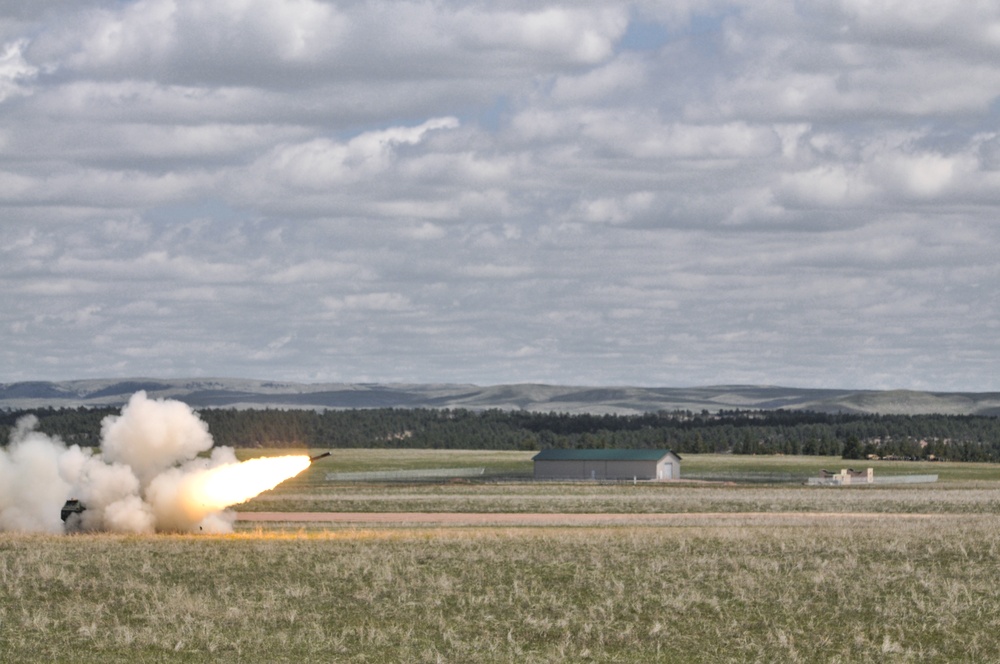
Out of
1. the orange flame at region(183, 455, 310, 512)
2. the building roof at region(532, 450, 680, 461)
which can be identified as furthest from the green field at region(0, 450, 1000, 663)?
the building roof at region(532, 450, 680, 461)

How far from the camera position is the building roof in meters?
144

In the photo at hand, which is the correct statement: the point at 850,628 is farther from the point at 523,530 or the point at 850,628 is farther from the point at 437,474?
the point at 437,474

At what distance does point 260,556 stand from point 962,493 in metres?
71.5

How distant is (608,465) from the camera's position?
474 ft

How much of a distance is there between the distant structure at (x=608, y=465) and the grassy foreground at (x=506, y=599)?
8750 cm

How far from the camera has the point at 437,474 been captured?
490 ft

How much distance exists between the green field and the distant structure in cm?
7803

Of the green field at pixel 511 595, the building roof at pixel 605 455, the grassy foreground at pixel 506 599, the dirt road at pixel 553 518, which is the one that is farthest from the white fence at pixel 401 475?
the grassy foreground at pixel 506 599

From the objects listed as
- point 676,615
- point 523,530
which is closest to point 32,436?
point 523,530

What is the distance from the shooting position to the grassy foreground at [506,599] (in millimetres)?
33875

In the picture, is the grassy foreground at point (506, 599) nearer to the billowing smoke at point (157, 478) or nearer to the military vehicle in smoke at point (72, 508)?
the billowing smoke at point (157, 478)

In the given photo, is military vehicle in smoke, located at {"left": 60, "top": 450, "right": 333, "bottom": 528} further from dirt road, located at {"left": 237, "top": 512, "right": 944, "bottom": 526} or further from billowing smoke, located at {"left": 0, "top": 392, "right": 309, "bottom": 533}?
dirt road, located at {"left": 237, "top": 512, "right": 944, "bottom": 526}

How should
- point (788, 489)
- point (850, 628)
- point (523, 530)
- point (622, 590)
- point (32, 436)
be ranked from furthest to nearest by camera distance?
point (788, 489) < point (32, 436) < point (523, 530) < point (622, 590) < point (850, 628)

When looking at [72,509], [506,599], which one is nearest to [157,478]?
[72,509]
